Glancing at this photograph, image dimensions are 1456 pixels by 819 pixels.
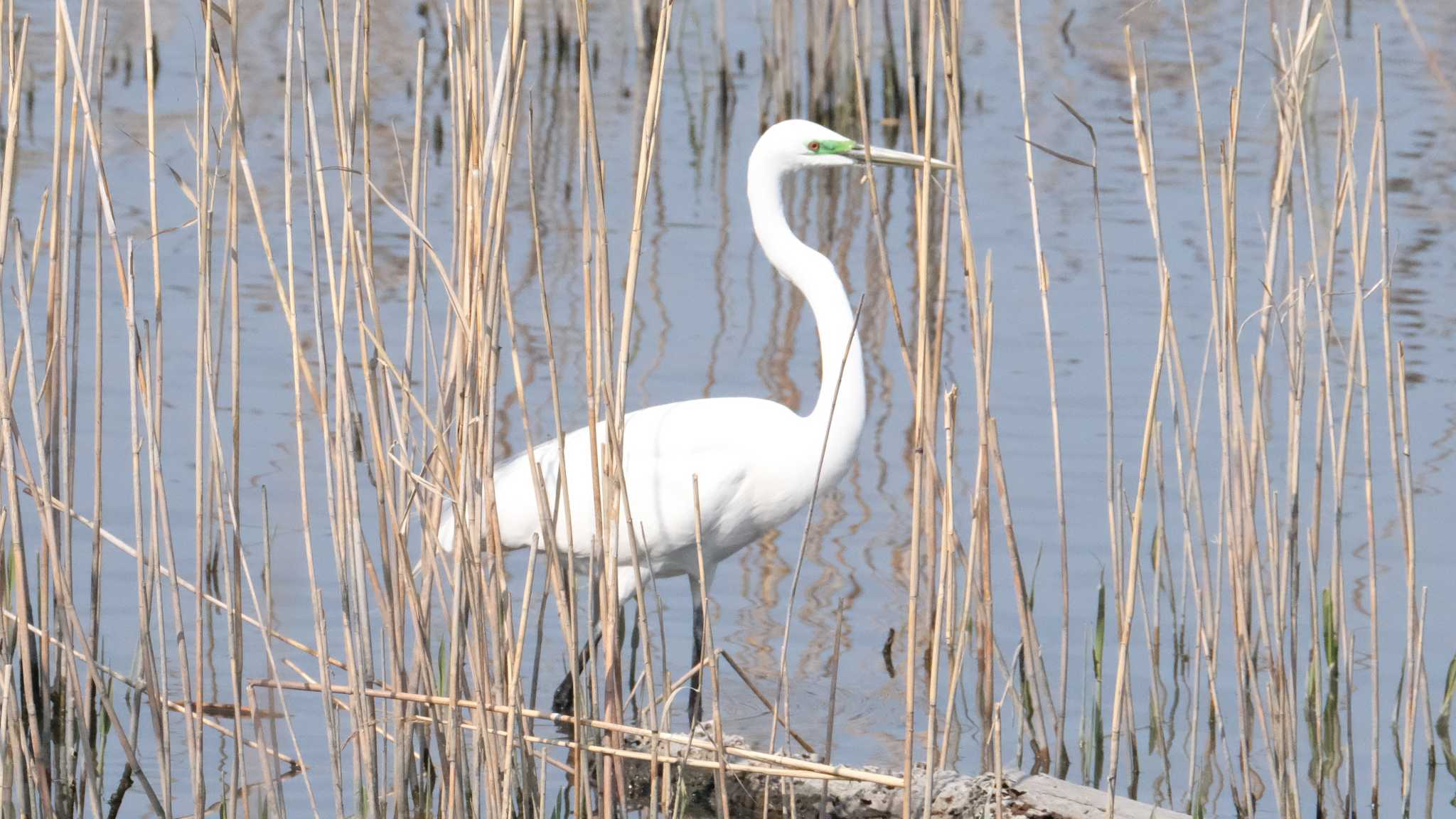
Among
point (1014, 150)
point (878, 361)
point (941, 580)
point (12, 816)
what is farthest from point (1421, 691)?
point (1014, 150)

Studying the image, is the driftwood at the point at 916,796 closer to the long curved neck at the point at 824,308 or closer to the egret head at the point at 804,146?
the long curved neck at the point at 824,308

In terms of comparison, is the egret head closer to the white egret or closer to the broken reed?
the white egret

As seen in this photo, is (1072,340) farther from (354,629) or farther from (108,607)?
(354,629)

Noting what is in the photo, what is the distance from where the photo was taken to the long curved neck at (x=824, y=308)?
146 inches

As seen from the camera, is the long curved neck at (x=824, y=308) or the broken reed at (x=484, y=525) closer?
the broken reed at (x=484, y=525)

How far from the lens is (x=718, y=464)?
3701mm

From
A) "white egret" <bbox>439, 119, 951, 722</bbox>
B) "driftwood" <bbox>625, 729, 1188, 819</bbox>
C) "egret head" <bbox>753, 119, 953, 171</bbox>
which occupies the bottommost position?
"driftwood" <bbox>625, 729, 1188, 819</bbox>

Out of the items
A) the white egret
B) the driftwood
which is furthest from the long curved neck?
the driftwood

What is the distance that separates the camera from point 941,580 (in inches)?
97.2

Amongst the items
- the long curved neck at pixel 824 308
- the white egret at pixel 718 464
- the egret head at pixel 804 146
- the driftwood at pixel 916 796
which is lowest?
the driftwood at pixel 916 796

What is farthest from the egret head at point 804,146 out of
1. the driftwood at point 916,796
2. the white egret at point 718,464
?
the driftwood at point 916,796

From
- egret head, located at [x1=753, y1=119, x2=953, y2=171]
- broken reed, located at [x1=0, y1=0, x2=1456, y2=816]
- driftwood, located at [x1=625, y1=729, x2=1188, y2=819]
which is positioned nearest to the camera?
broken reed, located at [x1=0, y1=0, x2=1456, y2=816]

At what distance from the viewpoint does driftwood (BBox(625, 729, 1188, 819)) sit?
286 centimetres

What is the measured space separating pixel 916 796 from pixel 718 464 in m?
0.96
